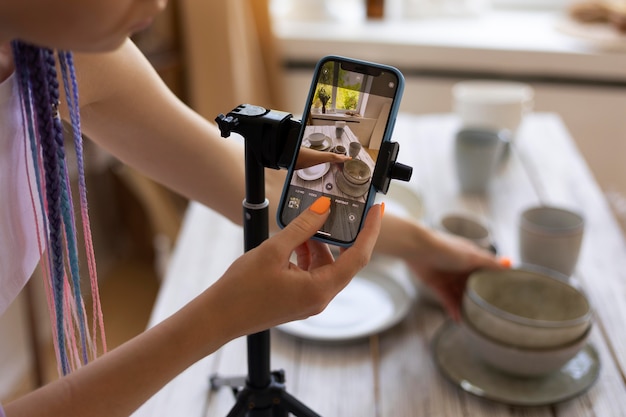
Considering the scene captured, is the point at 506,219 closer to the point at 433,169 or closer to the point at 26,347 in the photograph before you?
the point at 433,169

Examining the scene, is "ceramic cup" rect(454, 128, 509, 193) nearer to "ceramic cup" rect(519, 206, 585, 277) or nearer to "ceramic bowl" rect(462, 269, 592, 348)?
"ceramic cup" rect(519, 206, 585, 277)

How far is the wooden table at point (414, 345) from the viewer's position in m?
0.84

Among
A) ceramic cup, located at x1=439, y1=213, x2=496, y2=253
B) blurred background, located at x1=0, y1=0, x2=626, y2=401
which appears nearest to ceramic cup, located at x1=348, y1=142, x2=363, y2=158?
ceramic cup, located at x1=439, y1=213, x2=496, y2=253

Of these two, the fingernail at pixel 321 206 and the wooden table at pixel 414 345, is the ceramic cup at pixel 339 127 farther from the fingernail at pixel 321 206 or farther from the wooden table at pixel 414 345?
the wooden table at pixel 414 345

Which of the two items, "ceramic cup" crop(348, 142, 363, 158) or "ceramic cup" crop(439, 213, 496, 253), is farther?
"ceramic cup" crop(439, 213, 496, 253)

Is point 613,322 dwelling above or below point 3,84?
below

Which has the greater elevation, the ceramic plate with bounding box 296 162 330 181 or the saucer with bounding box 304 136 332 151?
the saucer with bounding box 304 136 332 151

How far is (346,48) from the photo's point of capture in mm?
2195

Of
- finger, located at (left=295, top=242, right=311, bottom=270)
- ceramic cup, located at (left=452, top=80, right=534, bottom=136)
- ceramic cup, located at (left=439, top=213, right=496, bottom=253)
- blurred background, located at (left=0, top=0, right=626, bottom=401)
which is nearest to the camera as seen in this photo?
finger, located at (left=295, top=242, right=311, bottom=270)

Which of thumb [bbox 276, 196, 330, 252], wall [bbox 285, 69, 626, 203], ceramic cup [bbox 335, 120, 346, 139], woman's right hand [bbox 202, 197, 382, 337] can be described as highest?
ceramic cup [bbox 335, 120, 346, 139]

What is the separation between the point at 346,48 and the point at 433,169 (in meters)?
0.81

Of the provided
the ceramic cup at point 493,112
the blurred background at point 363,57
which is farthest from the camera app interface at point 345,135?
the blurred background at point 363,57

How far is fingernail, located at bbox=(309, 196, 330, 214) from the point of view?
1.98ft

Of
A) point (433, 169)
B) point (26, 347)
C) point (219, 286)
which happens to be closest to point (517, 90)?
point (433, 169)
